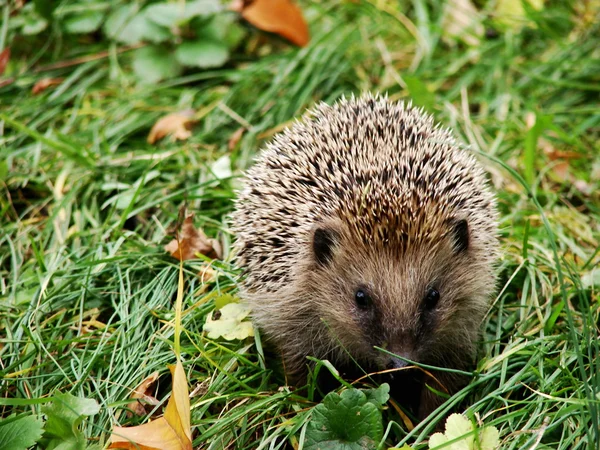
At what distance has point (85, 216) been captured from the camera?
17.7ft

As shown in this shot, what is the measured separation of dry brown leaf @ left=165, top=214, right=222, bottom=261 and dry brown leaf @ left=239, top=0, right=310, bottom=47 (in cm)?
270

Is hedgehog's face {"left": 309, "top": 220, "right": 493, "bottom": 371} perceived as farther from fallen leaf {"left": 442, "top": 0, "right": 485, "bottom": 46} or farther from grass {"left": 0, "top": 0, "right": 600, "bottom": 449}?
fallen leaf {"left": 442, "top": 0, "right": 485, "bottom": 46}

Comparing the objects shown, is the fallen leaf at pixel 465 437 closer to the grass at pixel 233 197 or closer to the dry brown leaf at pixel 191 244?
the grass at pixel 233 197

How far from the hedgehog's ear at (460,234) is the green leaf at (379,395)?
0.91 m

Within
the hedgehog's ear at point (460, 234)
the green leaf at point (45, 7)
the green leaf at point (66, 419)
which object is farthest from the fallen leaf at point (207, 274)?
the green leaf at point (45, 7)

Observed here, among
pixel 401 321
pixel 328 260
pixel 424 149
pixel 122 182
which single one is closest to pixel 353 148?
pixel 424 149

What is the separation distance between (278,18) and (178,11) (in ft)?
3.28

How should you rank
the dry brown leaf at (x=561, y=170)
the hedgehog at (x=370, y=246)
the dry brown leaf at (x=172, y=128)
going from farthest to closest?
the dry brown leaf at (x=172, y=128) → the dry brown leaf at (x=561, y=170) → the hedgehog at (x=370, y=246)

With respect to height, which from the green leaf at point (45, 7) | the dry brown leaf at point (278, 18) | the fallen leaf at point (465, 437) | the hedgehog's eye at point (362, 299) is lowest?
the fallen leaf at point (465, 437)

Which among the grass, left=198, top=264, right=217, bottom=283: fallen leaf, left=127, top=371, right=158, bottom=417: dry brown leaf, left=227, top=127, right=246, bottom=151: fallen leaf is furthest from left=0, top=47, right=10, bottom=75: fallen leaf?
left=127, top=371, right=158, bottom=417: dry brown leaf

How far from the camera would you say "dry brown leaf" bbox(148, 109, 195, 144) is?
20.3ft

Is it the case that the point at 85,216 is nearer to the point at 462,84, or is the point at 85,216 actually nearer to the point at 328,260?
the point at 328,260

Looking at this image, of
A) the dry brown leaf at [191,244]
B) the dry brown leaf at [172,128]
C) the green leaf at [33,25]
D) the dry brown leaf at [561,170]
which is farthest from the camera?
the green leaf at [33,25]

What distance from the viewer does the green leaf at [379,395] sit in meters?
3.65
